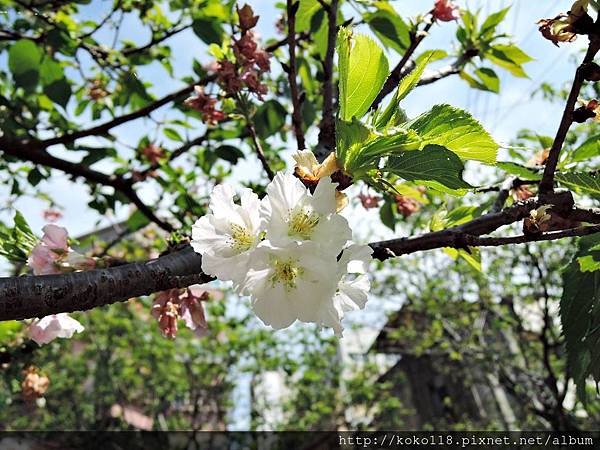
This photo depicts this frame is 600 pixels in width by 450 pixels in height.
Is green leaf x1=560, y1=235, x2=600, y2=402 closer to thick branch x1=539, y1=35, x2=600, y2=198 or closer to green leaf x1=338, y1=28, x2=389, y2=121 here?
thick branch x1=539, y1=35, x2=600, y2=198

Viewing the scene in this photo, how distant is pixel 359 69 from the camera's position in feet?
2.26

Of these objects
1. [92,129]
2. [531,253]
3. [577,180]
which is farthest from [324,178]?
[531,253]

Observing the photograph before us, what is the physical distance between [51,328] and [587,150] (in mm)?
1292

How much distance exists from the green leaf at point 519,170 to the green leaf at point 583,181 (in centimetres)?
14

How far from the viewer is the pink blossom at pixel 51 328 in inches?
43.5

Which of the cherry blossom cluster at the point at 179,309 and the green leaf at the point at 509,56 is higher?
the green leaf at the point at 509,56

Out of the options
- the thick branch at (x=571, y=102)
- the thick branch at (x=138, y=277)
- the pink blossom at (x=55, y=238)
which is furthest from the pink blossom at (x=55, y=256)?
the thick branch at (x=571, y=102)

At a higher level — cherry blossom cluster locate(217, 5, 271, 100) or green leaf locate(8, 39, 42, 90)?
green leaf locate(8, 39, 42, 90)

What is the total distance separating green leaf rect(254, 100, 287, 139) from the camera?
209cm

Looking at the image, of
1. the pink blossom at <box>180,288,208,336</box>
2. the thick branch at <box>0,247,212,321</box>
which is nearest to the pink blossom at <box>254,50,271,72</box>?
the pink blossom at <box>180,288,208,336</box>

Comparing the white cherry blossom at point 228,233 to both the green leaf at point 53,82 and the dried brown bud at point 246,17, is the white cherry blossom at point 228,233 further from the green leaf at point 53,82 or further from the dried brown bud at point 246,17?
the green leaf at point 53,82

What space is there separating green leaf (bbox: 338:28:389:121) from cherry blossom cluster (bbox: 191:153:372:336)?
0.13 m

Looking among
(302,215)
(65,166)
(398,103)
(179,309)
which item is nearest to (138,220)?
(65,166)

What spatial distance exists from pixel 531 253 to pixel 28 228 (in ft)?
17.5
